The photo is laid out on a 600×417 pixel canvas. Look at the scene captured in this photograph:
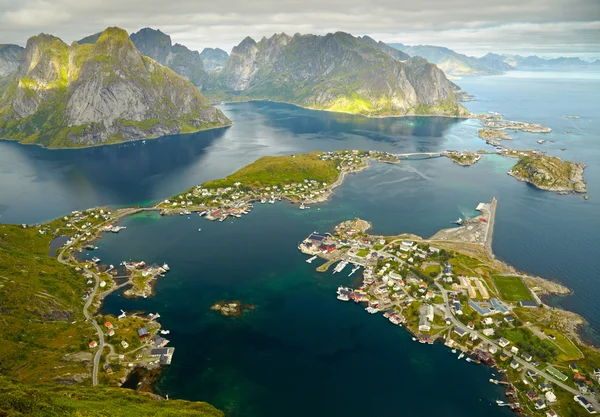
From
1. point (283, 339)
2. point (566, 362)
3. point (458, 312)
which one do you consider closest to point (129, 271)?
point (283, 339)

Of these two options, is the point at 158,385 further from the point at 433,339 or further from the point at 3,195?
the point at 3,195

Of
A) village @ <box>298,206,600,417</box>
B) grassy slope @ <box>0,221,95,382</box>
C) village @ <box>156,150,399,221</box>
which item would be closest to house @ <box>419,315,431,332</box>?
village @ <box>298,206,600,417</box>

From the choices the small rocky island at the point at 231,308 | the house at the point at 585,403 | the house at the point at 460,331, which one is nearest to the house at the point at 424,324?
the house at the point at 460,331

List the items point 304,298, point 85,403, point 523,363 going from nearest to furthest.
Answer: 1. point 85,403
2. point 523,363
3. point 304,298

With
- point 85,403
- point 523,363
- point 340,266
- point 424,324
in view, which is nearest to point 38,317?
point 85,403

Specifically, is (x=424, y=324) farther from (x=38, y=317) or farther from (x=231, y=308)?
(x=38, y=317)

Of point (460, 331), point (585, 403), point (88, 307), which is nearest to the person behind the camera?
point (585, 403)
